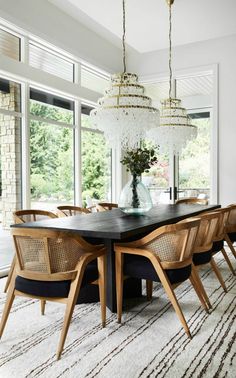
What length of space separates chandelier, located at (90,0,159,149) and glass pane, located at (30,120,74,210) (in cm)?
138

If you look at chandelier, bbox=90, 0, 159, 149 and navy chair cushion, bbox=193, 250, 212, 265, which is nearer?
navy chair cushion, bbox=193, 250, 212, 265

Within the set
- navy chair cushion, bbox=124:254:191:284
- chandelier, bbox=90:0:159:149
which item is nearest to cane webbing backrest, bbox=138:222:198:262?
navy chair cushion, bbox=124:254:191:284

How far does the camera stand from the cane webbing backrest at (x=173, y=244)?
8.43 ft

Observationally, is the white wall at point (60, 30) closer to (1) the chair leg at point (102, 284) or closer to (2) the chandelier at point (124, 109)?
(2) the chandelier at point (124, 109)

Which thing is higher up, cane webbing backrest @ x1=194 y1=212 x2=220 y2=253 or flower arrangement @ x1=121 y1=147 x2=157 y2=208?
flower arrangement @ x1=121 y1=147 x2=157 y2=208

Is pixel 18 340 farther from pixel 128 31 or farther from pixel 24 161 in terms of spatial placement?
pixel 128 31

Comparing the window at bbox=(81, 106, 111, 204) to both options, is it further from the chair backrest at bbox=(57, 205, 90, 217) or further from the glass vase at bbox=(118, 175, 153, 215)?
the glass vase at bbox=(118, 175, 153, 215)

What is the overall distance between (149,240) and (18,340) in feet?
3.90

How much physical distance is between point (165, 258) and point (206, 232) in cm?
69

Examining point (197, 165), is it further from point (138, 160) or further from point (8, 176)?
point (8, 176)

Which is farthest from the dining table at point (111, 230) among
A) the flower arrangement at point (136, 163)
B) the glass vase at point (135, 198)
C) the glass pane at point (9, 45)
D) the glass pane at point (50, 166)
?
the glass pane at point (9, 45)

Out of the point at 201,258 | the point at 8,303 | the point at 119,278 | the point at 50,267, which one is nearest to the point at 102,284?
the point at 119,278

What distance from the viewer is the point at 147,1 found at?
4637 mm

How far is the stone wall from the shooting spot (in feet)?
14.4
